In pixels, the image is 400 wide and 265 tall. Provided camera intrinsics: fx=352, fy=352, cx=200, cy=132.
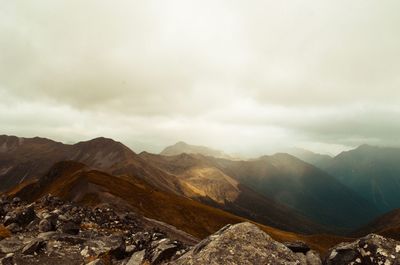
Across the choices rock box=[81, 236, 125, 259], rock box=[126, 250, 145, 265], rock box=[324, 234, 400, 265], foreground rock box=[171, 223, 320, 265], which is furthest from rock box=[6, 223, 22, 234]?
rock box=[324, 234, 400, 265]

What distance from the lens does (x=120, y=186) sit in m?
141

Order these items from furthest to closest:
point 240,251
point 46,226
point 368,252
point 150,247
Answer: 1. point 46,226
2. point 150,247
3. point 368,252
4. point 240,251

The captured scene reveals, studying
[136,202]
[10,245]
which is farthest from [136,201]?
[10,245]

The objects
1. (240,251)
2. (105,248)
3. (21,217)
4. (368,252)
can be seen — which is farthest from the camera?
(21,217)

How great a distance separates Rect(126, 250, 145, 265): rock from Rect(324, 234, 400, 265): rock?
11.4 m

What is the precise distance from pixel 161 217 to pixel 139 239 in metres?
106

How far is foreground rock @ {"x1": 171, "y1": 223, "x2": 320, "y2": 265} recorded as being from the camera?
1638cm

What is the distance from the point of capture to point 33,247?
24.6 metres

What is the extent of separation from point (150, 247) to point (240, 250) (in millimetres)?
9179

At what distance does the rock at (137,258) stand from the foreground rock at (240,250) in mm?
6105

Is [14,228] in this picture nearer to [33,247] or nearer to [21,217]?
[21,217]

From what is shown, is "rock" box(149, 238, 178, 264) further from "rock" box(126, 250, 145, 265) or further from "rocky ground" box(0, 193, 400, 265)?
"rock" box(126, 250, 145, 265)

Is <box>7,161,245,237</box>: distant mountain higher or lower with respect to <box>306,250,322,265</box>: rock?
lower

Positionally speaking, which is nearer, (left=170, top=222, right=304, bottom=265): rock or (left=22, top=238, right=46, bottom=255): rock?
(left=170, top=222, right=304, bottom=265): rock
